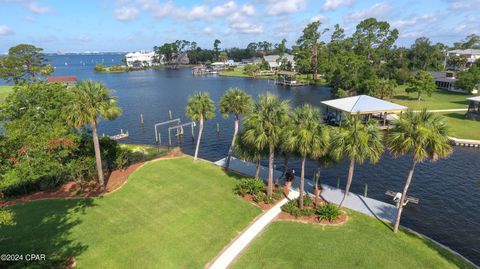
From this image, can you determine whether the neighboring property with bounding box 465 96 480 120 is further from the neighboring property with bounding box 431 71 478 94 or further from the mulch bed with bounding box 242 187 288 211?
the mulch bed with bounding box 242 187 288 211

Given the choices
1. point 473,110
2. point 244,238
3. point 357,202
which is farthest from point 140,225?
point 473,110

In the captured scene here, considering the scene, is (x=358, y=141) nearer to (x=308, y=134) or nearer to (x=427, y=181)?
(x=308, y=134)

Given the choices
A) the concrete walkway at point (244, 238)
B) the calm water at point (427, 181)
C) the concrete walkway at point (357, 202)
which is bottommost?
the calm water at point (427, 181)

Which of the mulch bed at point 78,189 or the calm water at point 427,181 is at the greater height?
the mulch bed at point 78,189

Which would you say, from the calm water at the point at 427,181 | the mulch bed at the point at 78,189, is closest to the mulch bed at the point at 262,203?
the calm water at the point at 427,181

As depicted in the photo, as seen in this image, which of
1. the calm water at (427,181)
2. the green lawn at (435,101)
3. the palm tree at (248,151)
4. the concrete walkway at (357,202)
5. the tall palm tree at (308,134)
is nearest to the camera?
the tall palm tree at (308,134)

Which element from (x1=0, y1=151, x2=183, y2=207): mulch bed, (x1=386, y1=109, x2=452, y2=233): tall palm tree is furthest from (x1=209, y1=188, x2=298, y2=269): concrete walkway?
(x1=0, y1=151, x2=183, y2=207): mulch bed

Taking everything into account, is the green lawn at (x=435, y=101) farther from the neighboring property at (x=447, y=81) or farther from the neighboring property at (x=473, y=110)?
the neighboring property at (x=473, y=110)
